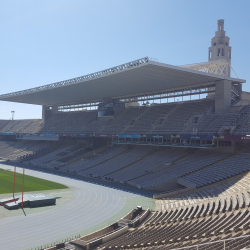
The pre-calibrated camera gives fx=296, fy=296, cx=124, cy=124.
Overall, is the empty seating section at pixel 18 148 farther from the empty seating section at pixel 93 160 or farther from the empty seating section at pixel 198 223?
the empty seating section at pixel 198 223

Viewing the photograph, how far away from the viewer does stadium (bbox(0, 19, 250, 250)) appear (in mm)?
16875

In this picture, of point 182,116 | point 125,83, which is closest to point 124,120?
point 125,83

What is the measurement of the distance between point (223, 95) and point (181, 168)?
1194 cm

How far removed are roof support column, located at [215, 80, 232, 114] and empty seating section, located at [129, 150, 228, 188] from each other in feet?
22.0

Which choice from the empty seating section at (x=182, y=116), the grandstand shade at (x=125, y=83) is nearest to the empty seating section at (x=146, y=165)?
the empty seating section at (x=182, y=116)

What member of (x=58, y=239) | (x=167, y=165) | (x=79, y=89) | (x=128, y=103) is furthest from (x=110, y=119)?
(x=58, y=239)

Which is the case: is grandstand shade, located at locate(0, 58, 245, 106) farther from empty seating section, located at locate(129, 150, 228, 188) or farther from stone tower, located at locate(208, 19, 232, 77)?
stone tower, located at locate(208, 19, 232, 77)

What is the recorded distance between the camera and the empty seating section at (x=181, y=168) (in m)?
32.0

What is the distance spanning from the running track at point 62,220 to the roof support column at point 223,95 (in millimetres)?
17667

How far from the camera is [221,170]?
28.8 m

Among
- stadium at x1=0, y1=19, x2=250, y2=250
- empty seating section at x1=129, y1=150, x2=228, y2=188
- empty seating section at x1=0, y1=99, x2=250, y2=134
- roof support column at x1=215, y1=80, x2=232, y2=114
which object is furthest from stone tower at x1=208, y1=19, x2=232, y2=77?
empty seating section at x1=129, y1=150, x2=228, y2=188

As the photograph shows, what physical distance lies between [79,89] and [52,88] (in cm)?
459

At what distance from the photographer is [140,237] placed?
16125 mm

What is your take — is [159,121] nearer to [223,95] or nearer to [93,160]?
[223,95]
